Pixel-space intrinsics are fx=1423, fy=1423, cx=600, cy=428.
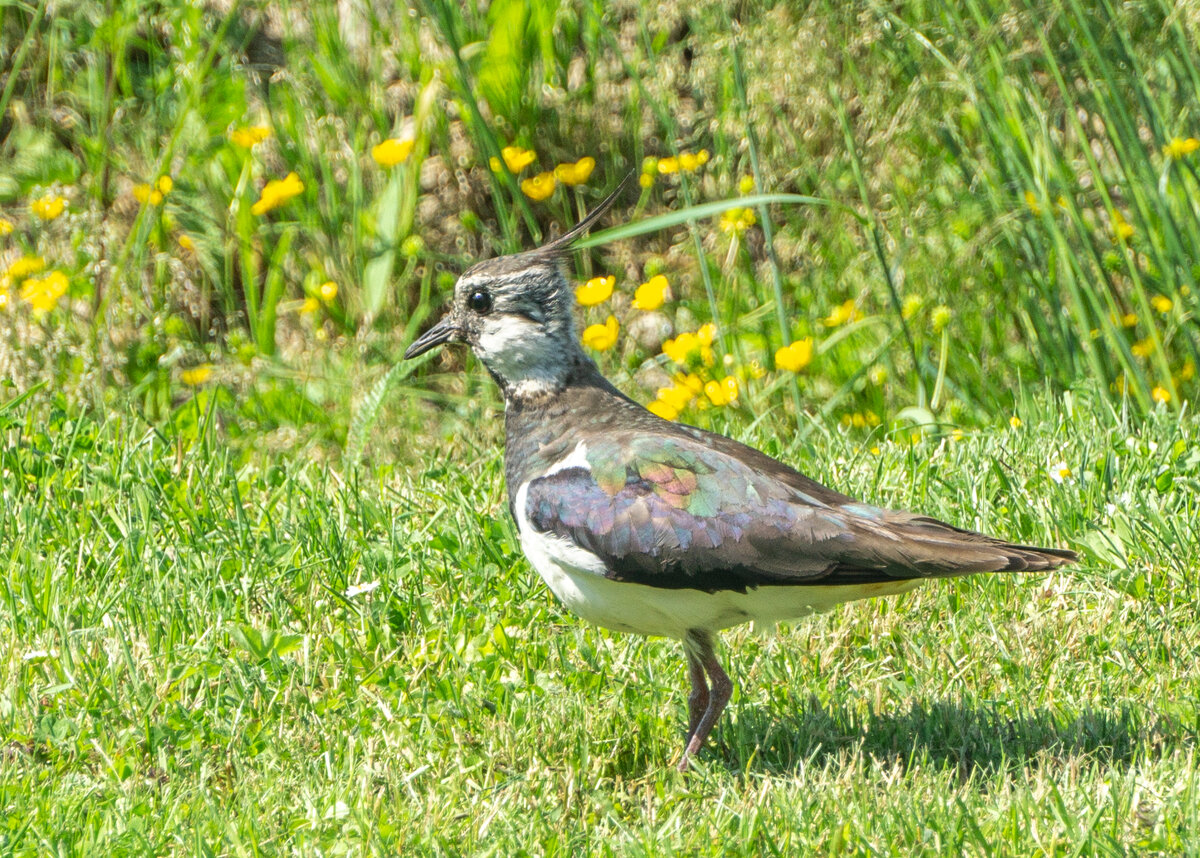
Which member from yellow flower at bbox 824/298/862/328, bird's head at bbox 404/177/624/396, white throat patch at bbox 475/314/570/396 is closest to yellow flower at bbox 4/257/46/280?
bird's head at bbox 404/177/624/396

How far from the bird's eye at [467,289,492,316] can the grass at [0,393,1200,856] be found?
0.72 meters

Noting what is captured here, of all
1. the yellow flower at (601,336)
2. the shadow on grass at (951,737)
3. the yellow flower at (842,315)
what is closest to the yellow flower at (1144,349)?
the yellow flower at (842,315)

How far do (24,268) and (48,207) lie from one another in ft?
0.92

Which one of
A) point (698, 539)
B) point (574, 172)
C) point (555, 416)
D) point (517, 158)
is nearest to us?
point (698, 539)

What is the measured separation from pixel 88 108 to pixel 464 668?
4314mm

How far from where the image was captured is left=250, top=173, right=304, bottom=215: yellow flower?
6.20 meters

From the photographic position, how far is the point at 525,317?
13.6 ft

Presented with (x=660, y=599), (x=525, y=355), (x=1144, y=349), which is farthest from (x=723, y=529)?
(x=1144, y=349)

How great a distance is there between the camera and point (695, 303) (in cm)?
641

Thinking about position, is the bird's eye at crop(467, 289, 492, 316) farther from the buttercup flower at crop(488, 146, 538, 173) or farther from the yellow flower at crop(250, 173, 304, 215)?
the yellow flower at crop(250, 173, 304, 215)

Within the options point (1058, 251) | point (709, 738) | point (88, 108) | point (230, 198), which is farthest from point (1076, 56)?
point (88, 108)

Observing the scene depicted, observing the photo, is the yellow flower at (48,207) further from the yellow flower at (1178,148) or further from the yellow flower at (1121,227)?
the yellow flower at (1178,148)

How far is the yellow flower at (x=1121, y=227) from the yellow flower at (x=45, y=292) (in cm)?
408

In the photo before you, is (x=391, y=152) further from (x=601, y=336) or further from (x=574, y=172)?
(x=601, y=336)
